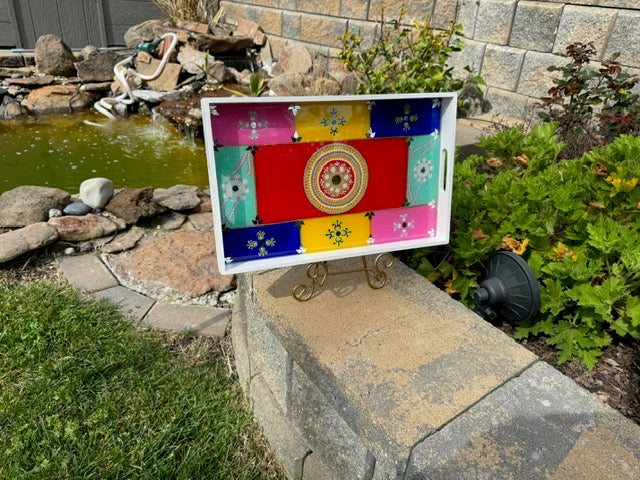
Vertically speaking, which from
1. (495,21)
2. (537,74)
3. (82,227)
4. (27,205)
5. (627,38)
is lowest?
(82,227)

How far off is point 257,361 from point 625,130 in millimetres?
2783

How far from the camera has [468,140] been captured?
154 inches

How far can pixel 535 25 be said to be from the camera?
4195mm

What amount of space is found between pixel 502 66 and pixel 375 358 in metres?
4.07

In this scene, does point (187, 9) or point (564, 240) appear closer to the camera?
point (564, 240)

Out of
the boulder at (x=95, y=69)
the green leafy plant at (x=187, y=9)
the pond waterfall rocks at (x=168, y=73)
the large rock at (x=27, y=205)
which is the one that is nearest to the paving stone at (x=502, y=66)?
the pond waterfall rocks at (x=168, y=73)

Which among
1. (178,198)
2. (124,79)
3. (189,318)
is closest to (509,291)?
(189,318)

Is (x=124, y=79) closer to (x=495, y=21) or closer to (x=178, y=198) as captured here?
(x=178, y=198)

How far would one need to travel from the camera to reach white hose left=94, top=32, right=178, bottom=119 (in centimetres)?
699

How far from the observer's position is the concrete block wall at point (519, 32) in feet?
11.9

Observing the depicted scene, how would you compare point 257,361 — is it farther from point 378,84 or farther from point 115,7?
point 115,7

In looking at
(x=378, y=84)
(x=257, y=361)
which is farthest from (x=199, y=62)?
(x=257, y=361)

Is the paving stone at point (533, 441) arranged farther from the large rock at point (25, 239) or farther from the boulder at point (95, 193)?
the boulder at point (95, 193)

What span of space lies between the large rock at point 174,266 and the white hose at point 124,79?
4776 mm
